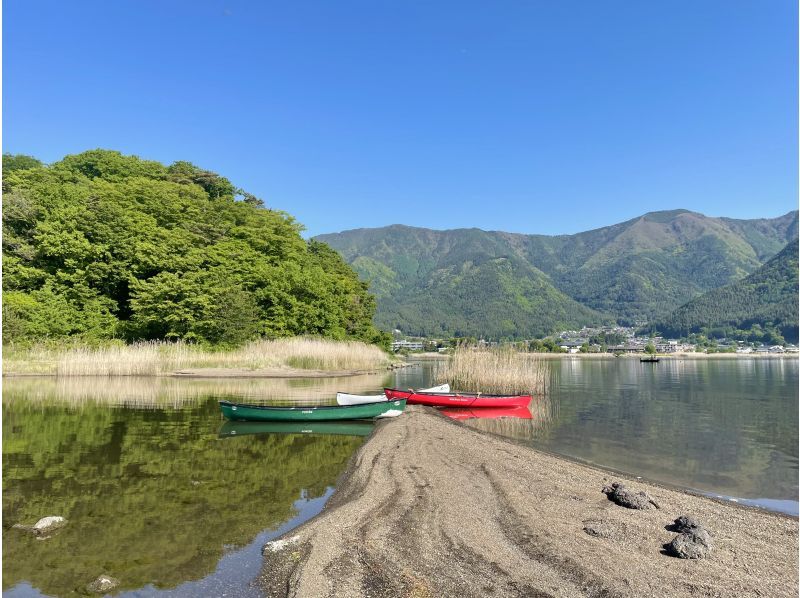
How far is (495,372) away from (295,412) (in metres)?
15.3

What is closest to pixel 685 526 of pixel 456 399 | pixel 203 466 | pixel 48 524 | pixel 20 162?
pixel 48 524

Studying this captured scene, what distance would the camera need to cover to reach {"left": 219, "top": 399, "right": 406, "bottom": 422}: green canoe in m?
19.8

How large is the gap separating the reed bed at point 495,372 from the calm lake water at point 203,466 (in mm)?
2219

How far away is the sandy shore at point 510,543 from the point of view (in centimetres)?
656

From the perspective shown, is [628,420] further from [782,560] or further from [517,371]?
[782,560]

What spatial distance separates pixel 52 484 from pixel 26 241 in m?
52.5

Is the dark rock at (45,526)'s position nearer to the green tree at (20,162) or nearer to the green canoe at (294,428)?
the green canoe at (294,428)

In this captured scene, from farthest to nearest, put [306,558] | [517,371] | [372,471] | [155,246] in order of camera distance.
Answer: [155,246], [517,371], [372,471], [306,558]

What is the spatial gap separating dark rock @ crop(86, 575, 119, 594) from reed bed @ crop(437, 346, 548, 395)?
86.6 feet

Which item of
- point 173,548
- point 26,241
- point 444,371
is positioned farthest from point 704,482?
point 26,241

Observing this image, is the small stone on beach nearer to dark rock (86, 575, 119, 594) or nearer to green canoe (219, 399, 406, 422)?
dark rock (86, 575, 119, 594)

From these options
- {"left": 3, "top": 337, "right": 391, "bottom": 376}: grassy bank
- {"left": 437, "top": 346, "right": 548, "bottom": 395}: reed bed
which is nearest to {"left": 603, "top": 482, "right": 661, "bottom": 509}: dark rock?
{"left": 437, "top": 346, "right": 548, "bottom": 395}: reed bed

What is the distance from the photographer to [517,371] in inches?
1241

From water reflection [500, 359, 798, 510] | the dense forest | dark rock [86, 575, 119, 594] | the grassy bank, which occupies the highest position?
the dense forest
